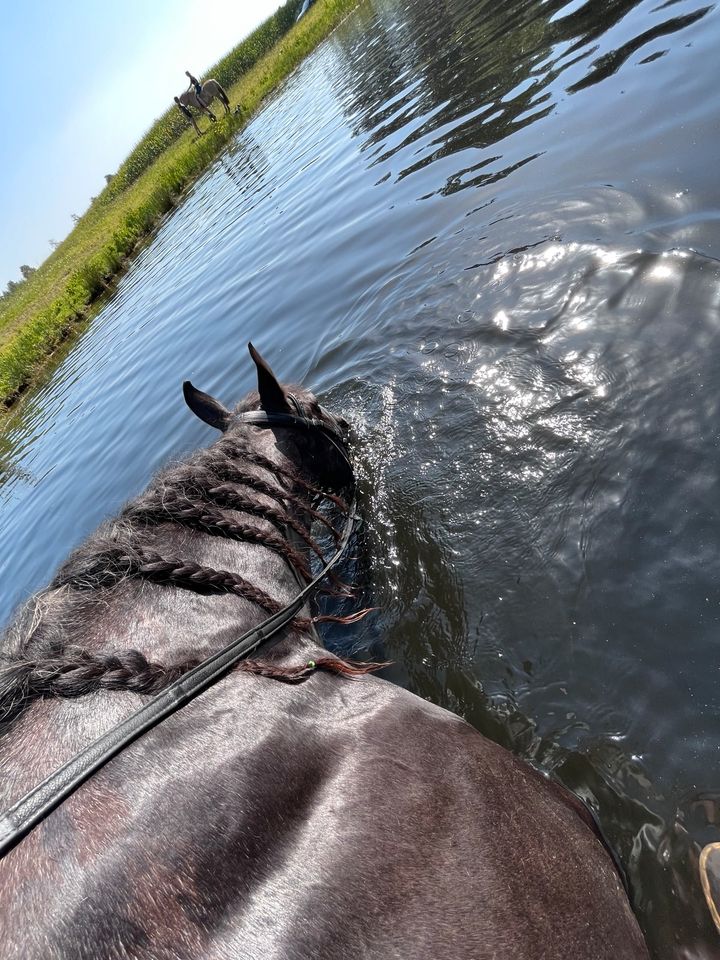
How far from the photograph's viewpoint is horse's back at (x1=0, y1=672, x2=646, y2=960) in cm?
164

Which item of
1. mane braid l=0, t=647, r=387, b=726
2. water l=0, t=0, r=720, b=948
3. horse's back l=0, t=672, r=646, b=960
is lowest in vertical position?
water l=0, t=0, r=720, b=948

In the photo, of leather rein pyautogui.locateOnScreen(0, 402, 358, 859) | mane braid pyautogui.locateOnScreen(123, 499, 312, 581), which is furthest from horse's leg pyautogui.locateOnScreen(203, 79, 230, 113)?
leather rein pyautogui.locateOnScreen(0, 402, 358, 859)

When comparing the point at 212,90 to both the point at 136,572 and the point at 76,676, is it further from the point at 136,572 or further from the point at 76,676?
the point at 76,676

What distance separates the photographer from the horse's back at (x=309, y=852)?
1.64 metres

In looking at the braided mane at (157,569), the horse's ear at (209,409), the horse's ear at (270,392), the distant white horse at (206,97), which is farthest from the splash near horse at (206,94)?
the braided mane at (157,569)

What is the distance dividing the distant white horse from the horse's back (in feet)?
119

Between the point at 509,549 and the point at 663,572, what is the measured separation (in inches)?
36.3

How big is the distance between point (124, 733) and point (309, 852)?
2.02 ft

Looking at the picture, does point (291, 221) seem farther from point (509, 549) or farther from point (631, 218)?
point (509, 549)

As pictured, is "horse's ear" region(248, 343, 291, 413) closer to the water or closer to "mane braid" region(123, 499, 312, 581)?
"mane braid" region(123, 499, 312, 581)

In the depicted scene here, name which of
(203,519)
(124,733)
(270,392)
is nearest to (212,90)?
(270,392)

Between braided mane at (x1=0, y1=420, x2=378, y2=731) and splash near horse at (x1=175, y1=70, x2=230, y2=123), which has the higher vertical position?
braided mane at (x1=0, y1=420, x2=378, y2=731)

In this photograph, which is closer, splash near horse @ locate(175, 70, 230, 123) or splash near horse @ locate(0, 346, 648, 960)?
splash near horse @ locate(0, 346, 648, 960)

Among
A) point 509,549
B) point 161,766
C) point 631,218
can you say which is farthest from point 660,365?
point 161,766
